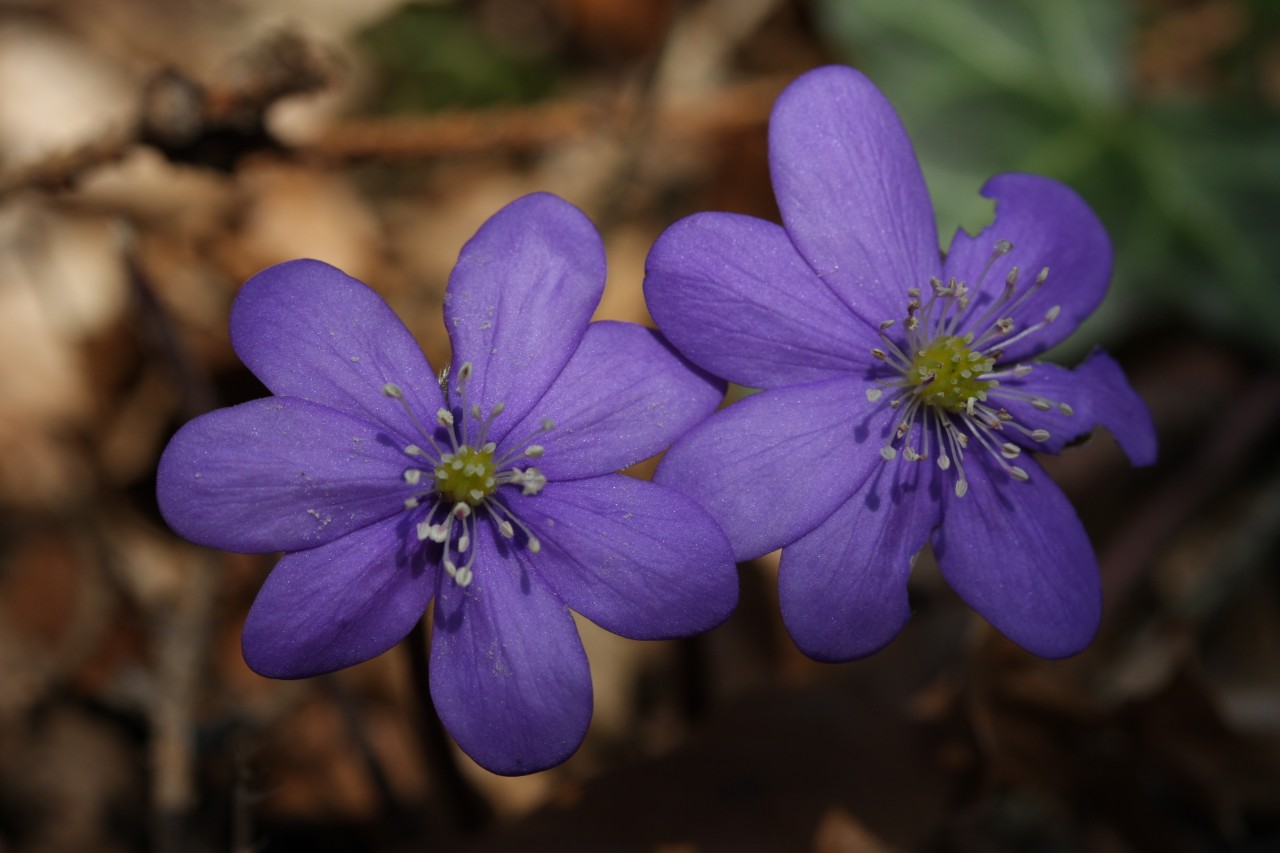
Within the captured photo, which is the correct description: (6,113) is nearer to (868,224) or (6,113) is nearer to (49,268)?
(49,268)

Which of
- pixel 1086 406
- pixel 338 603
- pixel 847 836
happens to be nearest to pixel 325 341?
pixel 338 603

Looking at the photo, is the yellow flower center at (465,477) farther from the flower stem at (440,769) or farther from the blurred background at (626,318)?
the blurred background at (626,318)

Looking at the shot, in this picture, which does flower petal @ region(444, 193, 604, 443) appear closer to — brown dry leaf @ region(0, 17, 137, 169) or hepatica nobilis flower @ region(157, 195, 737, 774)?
hepatica nobilis flower @ region(157, 195, 737, 774)

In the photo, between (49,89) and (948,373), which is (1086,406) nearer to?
(948,373)

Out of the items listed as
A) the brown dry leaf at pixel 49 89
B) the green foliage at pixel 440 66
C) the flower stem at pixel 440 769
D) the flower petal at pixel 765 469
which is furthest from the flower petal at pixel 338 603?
the green foliage at pixel 440 66

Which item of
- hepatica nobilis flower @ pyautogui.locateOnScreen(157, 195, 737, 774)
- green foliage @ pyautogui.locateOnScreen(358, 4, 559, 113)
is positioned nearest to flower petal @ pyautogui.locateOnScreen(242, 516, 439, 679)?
hepatica nobilis flower @ pyautogui.locateOnScreen(157, 195, 737, 774)

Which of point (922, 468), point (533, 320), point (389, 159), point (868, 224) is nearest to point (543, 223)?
point (533, 320)
